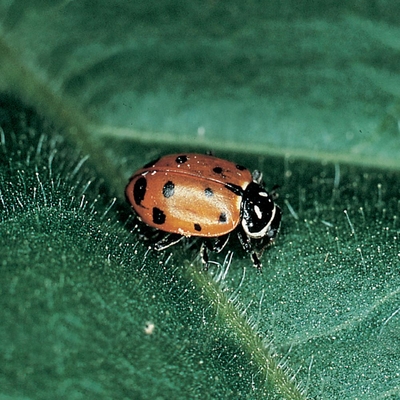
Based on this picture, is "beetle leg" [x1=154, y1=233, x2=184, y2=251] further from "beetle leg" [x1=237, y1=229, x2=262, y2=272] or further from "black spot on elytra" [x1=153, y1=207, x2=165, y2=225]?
"beetle leg" [x1=237, y1=229, x2=262, y2=272]

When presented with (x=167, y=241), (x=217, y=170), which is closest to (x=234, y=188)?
(x=217, y=170)

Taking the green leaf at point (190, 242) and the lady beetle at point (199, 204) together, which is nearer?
the green leaf at point (190, 242)

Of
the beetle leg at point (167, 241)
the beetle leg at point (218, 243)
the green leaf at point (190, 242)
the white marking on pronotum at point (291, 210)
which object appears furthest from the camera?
the white marking on pronotum at point (291, 210)

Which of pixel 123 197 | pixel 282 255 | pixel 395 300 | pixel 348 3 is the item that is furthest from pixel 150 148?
pixel 395 300

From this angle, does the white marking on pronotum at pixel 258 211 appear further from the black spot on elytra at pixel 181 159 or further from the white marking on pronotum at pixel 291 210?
the black spot on elytra at pixel 181 159

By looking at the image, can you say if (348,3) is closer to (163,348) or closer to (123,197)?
(123,197)

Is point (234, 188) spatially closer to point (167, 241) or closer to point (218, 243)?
point (218, 243)

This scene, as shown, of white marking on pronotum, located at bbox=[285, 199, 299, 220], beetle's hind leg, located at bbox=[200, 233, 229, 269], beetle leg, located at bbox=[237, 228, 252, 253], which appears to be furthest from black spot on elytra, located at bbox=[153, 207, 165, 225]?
white marking on pronotum, located at bbox=[285, 199, 299, 220]

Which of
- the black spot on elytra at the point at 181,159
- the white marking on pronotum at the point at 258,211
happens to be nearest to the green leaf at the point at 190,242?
the white marking on pronotum at the point at 258,211
